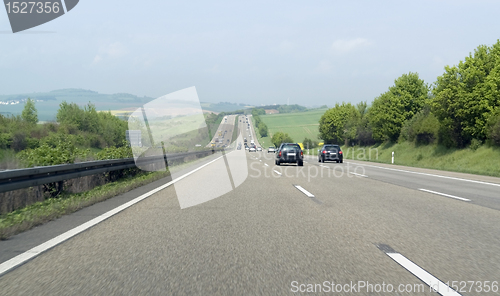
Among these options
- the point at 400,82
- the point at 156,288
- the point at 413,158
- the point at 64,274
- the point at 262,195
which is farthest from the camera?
the point at 400,82

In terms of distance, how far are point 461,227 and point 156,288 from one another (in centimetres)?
496

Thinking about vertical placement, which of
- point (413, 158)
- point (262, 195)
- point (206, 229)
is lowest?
point (413, 158)

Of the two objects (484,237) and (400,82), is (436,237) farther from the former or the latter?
(400,82)

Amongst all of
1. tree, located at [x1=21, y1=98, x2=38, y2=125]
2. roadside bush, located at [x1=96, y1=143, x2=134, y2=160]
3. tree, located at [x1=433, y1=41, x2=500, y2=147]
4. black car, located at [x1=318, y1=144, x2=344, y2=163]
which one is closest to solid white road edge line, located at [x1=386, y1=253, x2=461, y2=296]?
roadside bush, located at [x1=96, y1=143, x2=134, y2=160]

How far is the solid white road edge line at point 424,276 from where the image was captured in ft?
11.6

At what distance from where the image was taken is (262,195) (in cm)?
1046

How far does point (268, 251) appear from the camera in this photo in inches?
193

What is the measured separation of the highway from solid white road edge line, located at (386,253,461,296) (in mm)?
17

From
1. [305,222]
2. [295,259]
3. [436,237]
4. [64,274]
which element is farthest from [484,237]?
[64,274]

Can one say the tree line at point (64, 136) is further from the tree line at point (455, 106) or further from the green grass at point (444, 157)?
the tree line at point (455, 106)

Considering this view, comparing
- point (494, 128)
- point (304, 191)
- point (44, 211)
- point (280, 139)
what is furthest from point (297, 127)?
point (44, 211)

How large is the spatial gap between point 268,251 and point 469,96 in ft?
121

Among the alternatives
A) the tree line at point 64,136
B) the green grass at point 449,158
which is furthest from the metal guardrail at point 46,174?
the green grass at point 449,158

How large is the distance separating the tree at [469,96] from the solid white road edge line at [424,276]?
33.5 meters
